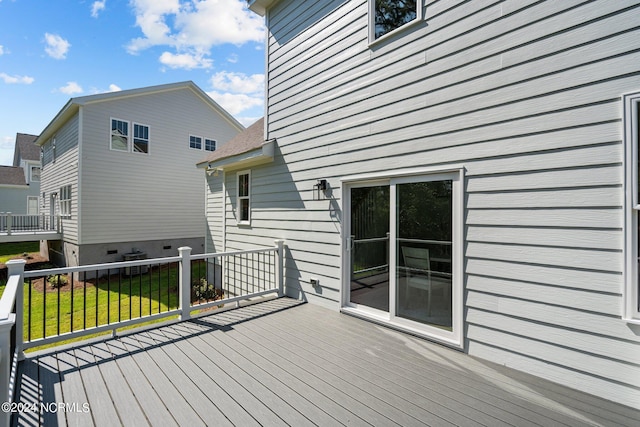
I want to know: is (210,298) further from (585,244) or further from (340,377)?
(585,244)

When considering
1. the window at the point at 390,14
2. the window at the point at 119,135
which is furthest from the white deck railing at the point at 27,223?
the window at the point at 390,14

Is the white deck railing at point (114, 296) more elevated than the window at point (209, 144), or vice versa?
the window at point (209, 144)

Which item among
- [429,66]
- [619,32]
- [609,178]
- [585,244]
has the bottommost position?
[585,244]

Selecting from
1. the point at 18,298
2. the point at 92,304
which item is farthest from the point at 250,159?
the point at 92,304

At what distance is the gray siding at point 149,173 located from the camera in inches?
406

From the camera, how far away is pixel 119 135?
10.9 meters

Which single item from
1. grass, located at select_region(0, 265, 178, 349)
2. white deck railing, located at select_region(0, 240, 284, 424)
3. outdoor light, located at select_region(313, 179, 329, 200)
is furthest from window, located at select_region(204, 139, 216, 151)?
outdoor light, located at select_region(313, 179, 329, 200)

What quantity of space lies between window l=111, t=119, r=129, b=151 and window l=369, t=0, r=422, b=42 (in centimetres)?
1089

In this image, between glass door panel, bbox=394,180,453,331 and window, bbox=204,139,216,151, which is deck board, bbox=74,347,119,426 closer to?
glass door panel, bbox=394,180,453,331

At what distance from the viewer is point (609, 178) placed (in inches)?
87.0

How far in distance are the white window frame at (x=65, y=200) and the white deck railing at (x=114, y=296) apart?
2.61 m

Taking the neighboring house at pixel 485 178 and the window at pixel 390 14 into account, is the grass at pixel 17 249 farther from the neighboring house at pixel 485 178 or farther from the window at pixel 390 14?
the window at pixel 390 14

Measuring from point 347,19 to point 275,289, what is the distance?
15.0 ft

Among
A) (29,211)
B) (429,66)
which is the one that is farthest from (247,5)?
(29,211)
